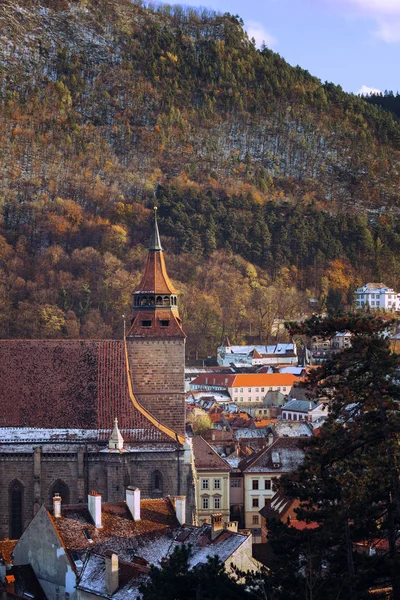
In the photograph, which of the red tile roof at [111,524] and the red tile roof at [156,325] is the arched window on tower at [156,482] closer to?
the red tile roof at [156,325]

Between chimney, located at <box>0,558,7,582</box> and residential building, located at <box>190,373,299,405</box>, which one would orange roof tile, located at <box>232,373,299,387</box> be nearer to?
residential building, located at <box>190,373,299,405</box>

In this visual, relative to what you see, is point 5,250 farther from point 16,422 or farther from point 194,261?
point 16,422

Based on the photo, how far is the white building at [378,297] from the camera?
175375 millimetres

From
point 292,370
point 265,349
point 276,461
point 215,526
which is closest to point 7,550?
point 215,526

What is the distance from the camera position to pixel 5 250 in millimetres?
181500

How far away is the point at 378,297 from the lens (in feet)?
578

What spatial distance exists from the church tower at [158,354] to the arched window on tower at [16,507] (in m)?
7.24

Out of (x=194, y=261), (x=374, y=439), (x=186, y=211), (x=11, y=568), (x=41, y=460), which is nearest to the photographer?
(x=374, y=439)

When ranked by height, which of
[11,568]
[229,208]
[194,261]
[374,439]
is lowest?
[11,568]

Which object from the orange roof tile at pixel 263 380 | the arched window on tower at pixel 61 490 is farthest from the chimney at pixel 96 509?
the orange roof tile at pixel 263 380

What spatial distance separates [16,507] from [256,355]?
91868mm

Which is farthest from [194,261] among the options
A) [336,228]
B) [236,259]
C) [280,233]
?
[336,228]

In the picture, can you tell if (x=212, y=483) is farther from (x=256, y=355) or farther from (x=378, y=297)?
(x=378, y=297)

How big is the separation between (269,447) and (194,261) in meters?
106
